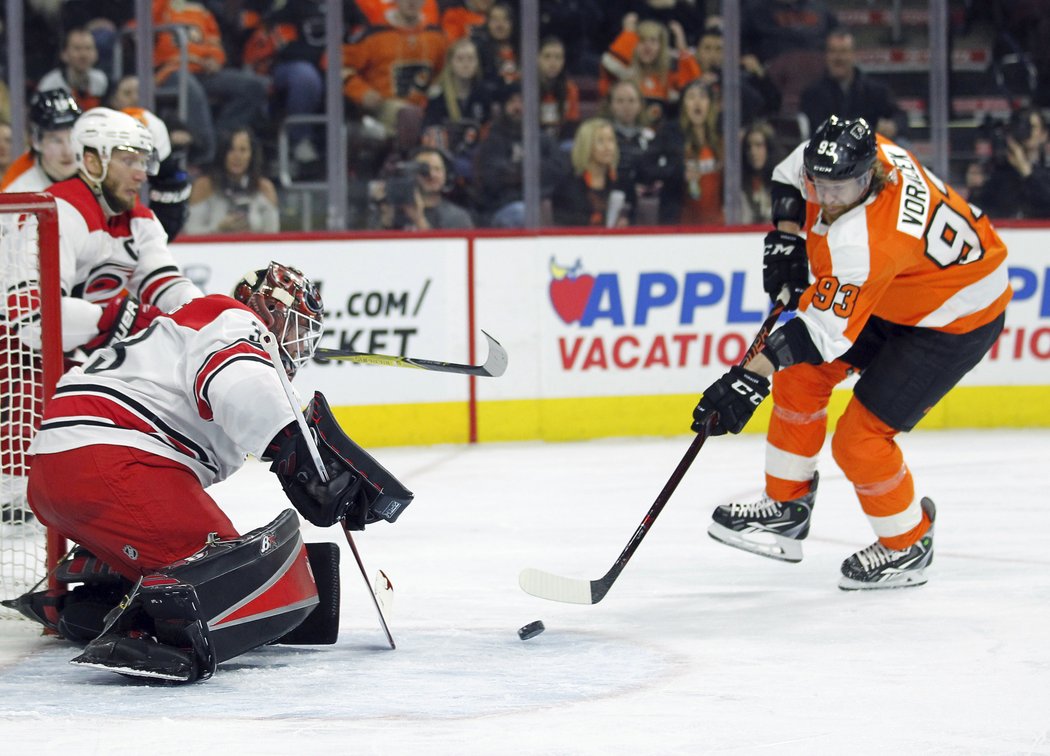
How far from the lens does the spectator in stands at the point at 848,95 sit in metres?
6.65

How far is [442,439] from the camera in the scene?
19.5 feet

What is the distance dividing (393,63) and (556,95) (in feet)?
2.10

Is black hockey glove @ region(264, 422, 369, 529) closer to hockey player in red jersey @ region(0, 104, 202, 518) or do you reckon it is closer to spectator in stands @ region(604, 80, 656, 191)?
hockey player in red jersey @ region(0, 104, 202, 518)

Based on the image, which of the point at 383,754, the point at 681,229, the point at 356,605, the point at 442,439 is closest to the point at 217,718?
the point at 383,754

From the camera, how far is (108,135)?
12.4ft

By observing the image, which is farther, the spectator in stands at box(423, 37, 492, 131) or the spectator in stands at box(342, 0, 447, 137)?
the spectator in stands at box(423, 37, 492, 131)

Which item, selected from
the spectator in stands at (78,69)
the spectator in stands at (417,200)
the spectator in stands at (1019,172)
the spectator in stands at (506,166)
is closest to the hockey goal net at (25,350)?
the spectator in stands at (78,69)

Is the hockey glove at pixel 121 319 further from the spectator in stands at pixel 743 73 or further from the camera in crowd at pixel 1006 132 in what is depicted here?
the camera in crowd at pixel 1006 132

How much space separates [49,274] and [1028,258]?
163 inches

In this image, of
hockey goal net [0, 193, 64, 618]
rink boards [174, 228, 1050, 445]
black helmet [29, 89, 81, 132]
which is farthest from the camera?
rink boards [174, 228, 1050, 445]

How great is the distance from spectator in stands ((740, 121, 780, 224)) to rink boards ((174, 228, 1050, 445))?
1.11ft

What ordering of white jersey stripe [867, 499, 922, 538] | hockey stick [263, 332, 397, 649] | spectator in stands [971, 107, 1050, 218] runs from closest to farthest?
hockey stick [263, 332, 397, 649] → white jersey stripe [867, 499, 922, 538] → spectator in stands [971, 107, 1050, 218]

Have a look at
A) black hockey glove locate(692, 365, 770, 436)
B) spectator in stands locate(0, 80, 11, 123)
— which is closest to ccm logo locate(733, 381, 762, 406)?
black hockey glove locate(692, 365, 770, 436)

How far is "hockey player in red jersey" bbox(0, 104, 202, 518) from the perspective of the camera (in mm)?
3793
